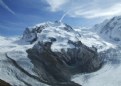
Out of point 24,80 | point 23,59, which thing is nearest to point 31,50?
point 23,59

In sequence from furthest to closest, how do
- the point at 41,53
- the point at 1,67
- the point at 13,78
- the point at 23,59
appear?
1. the point at 41,53
2. the point at 23,59
3. the point at 1,67
4. the point at 13,78

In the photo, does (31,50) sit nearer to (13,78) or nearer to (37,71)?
(37,71)

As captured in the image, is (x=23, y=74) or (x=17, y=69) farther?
(x=17, y=69)

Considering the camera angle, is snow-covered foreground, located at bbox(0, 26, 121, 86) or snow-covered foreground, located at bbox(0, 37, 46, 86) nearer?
snow-covered foreground, located at bbox(0, 37, 46, 86)

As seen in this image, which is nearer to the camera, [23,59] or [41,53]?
[23,59]

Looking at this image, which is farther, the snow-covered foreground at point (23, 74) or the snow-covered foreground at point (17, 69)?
the snow-covered foreground at point (23, 74)

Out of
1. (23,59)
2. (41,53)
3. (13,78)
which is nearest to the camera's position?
(13,78)

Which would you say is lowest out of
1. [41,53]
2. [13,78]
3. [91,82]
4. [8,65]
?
[13,78]

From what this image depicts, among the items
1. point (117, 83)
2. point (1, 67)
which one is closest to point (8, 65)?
point (1, 67)

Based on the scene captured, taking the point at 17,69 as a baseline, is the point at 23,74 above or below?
below

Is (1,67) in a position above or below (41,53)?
below
